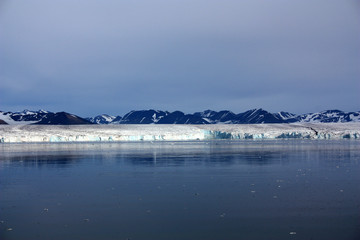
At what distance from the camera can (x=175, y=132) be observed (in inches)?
2650

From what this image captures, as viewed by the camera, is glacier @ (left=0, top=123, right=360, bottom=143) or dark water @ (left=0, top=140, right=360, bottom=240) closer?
dark water @ (left=0, top=140, right=360, bottom=240)

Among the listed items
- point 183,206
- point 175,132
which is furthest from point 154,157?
point 175,132

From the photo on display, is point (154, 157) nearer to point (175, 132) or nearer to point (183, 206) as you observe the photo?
point (183, 206)

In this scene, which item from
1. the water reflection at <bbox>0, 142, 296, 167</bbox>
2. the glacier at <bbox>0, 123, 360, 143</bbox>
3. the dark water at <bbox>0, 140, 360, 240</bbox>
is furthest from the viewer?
the glacier at <bbox>0, 123, 360, 143</bbox>

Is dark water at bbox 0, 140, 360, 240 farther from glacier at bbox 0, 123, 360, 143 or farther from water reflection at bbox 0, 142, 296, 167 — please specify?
glacier at bbox 0, 123, 360, 143

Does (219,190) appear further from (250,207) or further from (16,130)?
(16,130)

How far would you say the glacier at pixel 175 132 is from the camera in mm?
60812

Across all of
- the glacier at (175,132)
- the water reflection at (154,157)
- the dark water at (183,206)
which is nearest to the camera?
the dark water at (183,206)

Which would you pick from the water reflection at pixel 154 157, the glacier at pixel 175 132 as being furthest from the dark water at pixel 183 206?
the glacier at pixel 175 132

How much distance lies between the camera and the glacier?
6081cm

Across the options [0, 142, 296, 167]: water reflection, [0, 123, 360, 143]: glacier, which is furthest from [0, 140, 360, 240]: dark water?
[0, 123, 360, 143]: glacier

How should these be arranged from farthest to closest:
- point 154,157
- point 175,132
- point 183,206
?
point 175,132 → point 154,157 → point 183,206

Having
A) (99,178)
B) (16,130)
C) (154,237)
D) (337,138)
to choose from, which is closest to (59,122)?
(16,130)

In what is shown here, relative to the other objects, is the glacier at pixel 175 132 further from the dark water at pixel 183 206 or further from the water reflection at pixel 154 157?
the dark water at pixel 183 206
